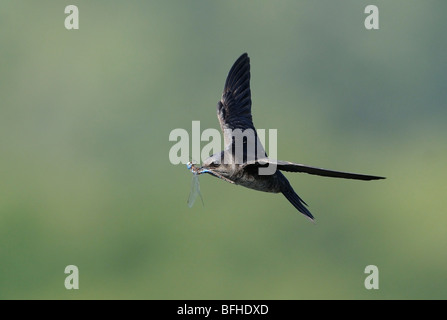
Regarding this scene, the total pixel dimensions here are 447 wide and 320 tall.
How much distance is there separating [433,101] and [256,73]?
23.9 m

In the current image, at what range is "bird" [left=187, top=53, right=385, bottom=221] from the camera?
26.3ft

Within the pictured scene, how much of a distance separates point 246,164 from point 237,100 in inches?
91.4

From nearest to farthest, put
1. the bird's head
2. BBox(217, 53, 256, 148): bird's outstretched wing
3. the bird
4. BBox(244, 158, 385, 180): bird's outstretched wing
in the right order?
BBox(244, 158, 385, 180): bird's outstretched wing → the bird → the bird's head → BBox(217, 53, 256, 148): bird's outstretched wing

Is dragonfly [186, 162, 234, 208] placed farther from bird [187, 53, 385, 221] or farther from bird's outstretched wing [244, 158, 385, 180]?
bird's outstretched wing [244, 158, 385, 180]

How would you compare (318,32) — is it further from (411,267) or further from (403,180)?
(411,267)

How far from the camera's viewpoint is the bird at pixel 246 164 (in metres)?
8.01

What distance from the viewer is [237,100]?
35.3ft

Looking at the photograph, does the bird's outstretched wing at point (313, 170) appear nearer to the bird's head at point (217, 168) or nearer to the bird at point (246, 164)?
the bird at point (246, 164)

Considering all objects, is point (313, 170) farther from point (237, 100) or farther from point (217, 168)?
point (237, 100)

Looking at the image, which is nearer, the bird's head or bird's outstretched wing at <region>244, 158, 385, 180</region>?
bird's outstretched wing at <region>244, 158, 385, 180</region>

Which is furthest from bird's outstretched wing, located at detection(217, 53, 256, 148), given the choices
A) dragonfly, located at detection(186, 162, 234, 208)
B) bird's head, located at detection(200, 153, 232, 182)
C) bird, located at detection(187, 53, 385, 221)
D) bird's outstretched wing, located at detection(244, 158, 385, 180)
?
bird's outstretched wing, located at detection(244, 158, 385, 180)

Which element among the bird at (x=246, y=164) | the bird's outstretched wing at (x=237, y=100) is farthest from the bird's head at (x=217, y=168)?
the bird's outstretched wing at (x=237, y=100)

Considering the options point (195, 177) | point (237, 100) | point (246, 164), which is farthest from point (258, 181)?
point (237, 100)

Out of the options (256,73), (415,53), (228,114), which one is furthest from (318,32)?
(228,114)
